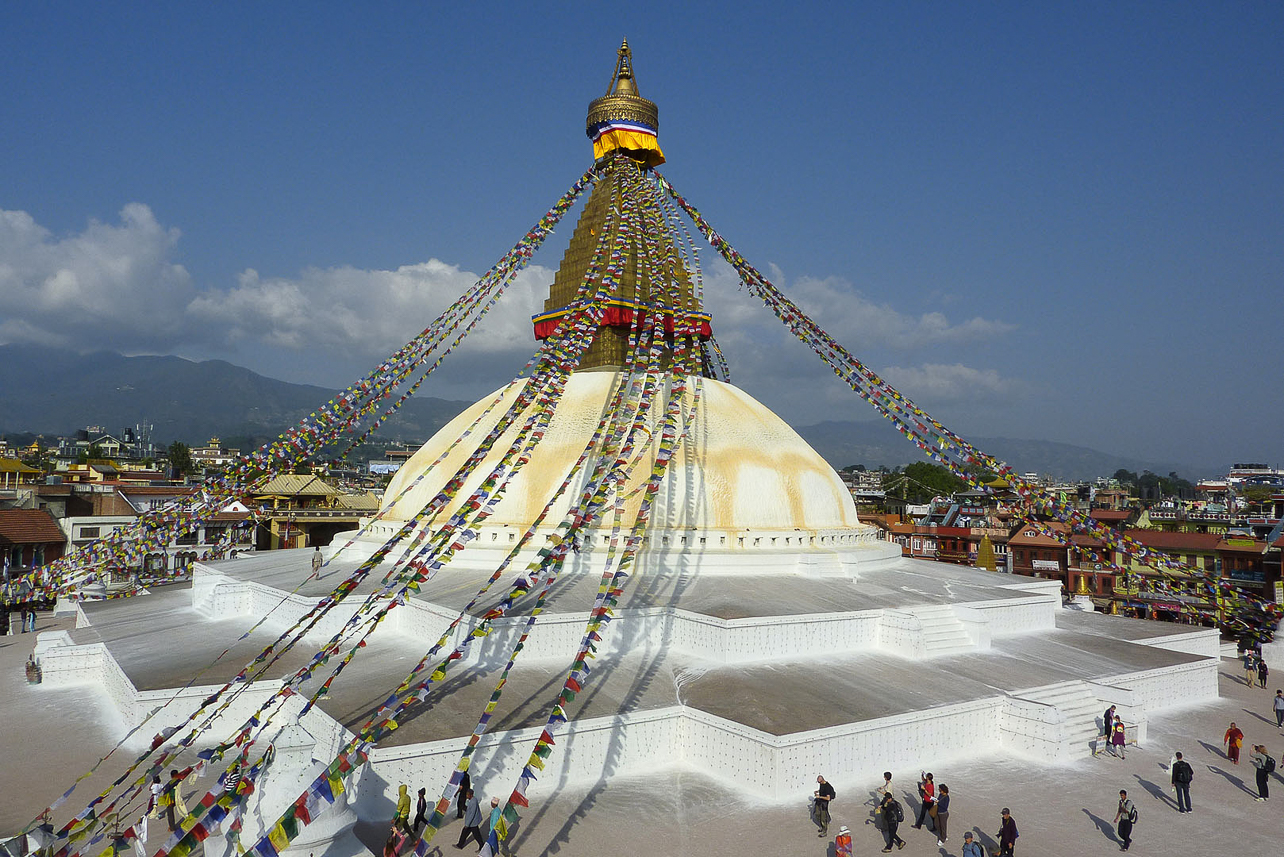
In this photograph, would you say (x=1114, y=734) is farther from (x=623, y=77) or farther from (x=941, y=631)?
(x=623, y=77)

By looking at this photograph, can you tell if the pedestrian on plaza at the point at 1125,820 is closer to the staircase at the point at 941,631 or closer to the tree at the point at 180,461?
the staircase at the point at 941,631

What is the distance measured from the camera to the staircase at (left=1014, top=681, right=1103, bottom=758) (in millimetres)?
9562

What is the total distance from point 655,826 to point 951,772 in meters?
3.60

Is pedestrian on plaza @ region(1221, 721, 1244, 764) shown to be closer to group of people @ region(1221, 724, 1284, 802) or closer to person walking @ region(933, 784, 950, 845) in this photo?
group of people @ region(1221, 724, 1284, 802)

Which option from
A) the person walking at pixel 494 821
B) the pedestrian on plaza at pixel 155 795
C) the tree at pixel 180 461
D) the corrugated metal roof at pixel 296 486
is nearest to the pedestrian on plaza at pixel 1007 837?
the person walking at pixel 494 821

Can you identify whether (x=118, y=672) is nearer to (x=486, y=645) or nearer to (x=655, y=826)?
(x=486, y=645)

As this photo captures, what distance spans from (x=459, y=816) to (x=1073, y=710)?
7.37m

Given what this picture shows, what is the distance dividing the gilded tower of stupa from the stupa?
0.06 meters

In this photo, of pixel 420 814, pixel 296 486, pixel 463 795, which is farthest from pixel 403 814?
pixel 296 486

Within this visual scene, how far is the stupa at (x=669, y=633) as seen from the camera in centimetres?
859

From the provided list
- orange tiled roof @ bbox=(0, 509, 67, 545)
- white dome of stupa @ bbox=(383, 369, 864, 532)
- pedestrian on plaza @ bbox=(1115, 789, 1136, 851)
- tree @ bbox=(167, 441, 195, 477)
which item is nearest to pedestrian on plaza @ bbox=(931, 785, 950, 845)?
pedestrian on plaza @ bbox=(1115, 789, 1136, 851)

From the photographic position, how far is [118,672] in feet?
35.7

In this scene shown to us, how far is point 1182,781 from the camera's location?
8.19 meters

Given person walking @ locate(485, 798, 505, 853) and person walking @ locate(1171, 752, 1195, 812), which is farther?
person walking @ locate(1171, 752, 1195, 812)
